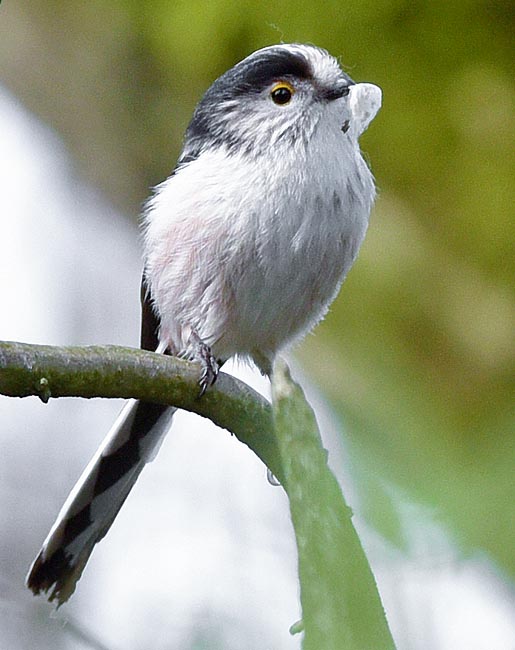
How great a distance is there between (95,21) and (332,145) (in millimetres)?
1026

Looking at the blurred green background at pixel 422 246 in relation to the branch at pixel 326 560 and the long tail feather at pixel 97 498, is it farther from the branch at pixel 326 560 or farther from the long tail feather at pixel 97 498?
the long tail feather at pixel 97 498

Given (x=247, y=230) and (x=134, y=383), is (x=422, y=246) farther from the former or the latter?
(x=247, y=230)

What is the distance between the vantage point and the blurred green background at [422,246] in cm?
57

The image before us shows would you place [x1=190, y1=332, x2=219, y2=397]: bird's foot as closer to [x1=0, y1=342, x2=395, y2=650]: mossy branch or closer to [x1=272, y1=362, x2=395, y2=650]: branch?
[x1=0, y1=342, x2=395, y2=650]: mossy branch

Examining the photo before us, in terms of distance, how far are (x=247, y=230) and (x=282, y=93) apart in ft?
1.32

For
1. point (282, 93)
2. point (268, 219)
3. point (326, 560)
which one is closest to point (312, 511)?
point (326, 560)

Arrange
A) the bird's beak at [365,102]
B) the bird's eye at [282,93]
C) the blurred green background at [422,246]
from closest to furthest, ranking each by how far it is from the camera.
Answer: the blurred green background at [422,246]
the bird's beak at [365,102]
the bird's eye at [282,93]

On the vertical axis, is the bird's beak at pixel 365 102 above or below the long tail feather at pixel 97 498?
above

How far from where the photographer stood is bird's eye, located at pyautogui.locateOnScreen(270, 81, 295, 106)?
2.37 m

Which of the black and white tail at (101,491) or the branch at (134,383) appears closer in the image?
the branch at (134,383)

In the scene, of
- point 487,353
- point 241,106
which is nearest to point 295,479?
point 487,353

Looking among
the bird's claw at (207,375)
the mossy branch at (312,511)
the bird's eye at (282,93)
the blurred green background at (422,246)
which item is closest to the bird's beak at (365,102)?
the blurred green background at (422,246)

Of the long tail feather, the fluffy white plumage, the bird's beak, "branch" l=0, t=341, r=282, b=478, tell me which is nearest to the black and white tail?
the long tail feather

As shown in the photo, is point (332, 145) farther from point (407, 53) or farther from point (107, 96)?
point (107, 96)
